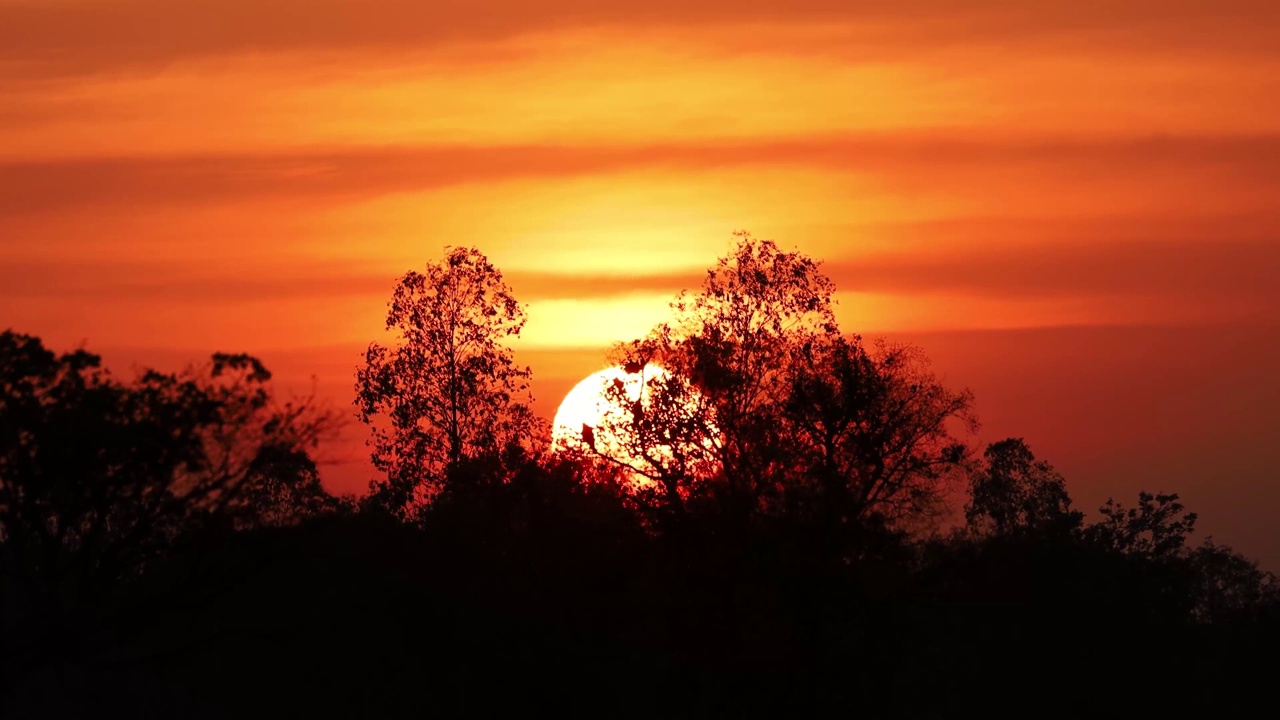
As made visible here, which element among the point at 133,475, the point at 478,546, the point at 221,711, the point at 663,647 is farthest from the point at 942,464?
the point at 133,475

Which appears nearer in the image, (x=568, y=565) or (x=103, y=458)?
(x=103, y=458)

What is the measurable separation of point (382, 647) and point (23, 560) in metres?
19.8

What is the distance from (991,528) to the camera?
12375 centimetres

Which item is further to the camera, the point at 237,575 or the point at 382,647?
the point at 382,647

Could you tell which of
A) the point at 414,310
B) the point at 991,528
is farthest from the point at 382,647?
the point at 991,528

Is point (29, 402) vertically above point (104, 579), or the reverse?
point (29, 402)

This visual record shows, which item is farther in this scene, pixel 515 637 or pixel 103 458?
pixel 515 637

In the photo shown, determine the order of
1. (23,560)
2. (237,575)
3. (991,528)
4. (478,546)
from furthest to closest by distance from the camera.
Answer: (991,528) < (478,546) < (237,575) < (23,560)

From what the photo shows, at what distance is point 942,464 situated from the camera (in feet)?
241

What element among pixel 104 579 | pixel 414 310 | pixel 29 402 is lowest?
pixel 104 579

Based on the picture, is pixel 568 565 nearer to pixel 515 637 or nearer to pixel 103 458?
pixel 515 637

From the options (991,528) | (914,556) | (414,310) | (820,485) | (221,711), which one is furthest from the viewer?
(991,528)

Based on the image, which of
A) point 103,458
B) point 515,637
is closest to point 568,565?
point 515,637

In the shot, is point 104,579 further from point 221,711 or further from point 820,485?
point 820,485
